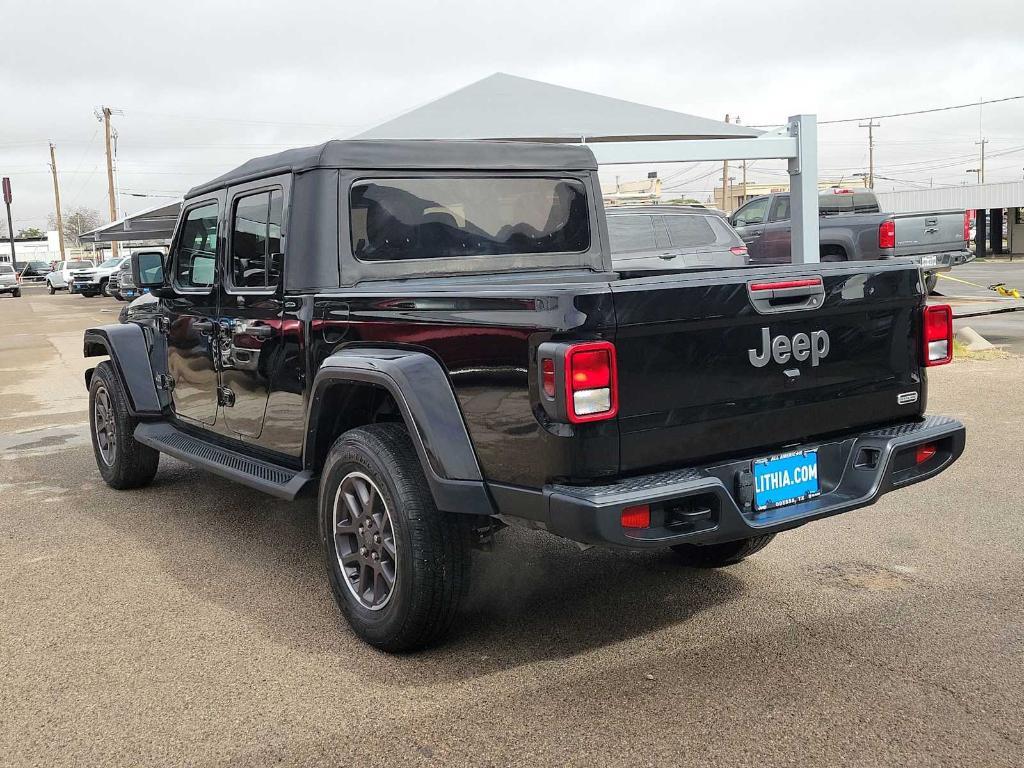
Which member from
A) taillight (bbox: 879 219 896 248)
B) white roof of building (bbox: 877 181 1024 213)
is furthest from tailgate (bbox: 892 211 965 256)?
white roof of building (bbox: 877 181 1024 213)

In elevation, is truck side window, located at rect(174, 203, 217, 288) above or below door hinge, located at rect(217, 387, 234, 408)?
above

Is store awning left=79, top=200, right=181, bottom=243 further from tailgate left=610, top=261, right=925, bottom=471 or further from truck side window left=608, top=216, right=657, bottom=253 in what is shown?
tailgate left=610, top=261, right=925, bottom=471

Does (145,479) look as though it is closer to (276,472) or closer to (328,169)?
(276,472)

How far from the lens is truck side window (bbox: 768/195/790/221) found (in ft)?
53.7

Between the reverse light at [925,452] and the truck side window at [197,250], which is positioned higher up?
the truck side window at [197,250]

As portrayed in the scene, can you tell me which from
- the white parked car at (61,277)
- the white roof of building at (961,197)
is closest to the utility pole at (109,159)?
the white parked car at (61,277)

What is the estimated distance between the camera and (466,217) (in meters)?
4.40

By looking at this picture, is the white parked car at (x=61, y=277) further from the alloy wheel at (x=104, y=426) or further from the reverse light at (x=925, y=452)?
the reverse light at (x=925, y=452)

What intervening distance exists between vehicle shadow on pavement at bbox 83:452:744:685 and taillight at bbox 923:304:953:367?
122cm

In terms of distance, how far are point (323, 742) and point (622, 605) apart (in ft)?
4.79

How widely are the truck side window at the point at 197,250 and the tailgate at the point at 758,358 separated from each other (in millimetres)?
2544

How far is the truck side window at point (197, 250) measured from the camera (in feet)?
15.9

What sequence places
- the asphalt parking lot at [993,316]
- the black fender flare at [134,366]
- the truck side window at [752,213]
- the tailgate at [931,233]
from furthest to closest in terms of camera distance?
the truck side window at [752,213] < the tailgate at [931,233] < the asphalt parking lot at [993,316] < the black fender flare at [134,366]

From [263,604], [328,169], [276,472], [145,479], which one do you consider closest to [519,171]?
[328,169]
